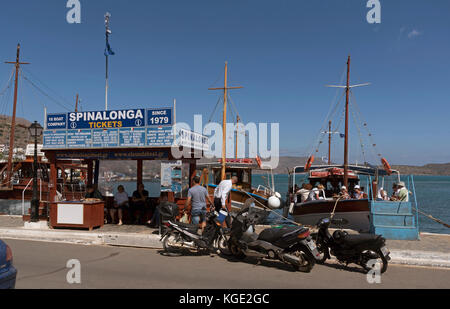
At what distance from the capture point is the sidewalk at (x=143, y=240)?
24.7ft

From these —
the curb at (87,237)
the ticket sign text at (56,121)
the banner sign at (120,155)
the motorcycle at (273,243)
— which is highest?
the ticket sign text at (56,121)

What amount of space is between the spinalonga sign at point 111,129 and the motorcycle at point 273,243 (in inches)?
180

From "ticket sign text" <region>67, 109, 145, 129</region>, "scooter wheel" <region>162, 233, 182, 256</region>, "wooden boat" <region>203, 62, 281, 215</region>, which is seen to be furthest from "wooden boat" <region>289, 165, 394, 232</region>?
"ticket sign text" <region>67, 109, 145, 129</region>

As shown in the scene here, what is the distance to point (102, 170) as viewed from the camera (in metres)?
15.7

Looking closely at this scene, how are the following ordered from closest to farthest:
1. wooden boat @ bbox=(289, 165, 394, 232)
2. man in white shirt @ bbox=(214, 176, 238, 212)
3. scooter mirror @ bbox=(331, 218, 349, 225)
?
scooter mirror @ bbox=(331, 218, 349, 225) < man in white shirt @ bbox=(214, 176, 238, 212) < wooden boat @ bbox=(289, 165, 394, 232)

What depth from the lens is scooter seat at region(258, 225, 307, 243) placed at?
22.3 ft

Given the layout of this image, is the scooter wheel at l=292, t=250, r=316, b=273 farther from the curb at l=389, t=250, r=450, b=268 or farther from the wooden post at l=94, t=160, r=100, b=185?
the wooden post at l=94, t=160, r=100, b=185

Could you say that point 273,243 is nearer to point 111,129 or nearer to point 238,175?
point 111,129

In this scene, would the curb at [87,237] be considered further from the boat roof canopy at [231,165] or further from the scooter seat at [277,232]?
the boat roof canopy at [231,165]

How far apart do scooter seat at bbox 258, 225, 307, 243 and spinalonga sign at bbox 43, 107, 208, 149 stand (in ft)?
16.6

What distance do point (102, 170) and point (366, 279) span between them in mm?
12562

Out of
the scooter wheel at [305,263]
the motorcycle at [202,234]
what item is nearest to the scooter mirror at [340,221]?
Answer: the scooter wheel at [305,263]
